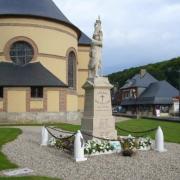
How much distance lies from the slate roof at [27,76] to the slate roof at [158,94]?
40.5 meters

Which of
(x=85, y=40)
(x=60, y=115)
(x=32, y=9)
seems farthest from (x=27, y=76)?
(x=85, y=40)

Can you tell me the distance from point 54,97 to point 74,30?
8.86m

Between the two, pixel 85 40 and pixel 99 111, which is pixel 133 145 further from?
pixel 85 40

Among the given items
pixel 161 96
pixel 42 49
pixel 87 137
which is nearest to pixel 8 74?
pixel 42 49

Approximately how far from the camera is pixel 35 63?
3466 cm

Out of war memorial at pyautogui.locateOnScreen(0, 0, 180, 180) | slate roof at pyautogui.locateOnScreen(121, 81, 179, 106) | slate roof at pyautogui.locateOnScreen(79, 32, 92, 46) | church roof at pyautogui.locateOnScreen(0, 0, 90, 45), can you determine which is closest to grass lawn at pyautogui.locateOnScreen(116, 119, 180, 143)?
war memorial at pyautogui.locateOnScreen(0, 0, 180, 180)

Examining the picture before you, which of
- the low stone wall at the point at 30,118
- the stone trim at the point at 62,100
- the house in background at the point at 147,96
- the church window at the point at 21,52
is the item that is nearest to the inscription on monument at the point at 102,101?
the low stone wall at the point at 30,118

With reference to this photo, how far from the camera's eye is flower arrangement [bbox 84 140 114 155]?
13.1 m

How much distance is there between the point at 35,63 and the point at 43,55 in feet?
3.68

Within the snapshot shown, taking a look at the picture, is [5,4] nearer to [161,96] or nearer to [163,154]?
[163,154]

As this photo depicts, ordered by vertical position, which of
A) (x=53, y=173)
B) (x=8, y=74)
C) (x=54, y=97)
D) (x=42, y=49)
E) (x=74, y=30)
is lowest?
(x=53, y=173)

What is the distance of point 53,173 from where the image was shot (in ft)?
33.7

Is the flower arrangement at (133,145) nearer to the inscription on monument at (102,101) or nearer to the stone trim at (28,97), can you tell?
the inscription on monument at (102,101)

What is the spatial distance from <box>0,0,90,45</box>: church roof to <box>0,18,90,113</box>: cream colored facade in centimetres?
53
